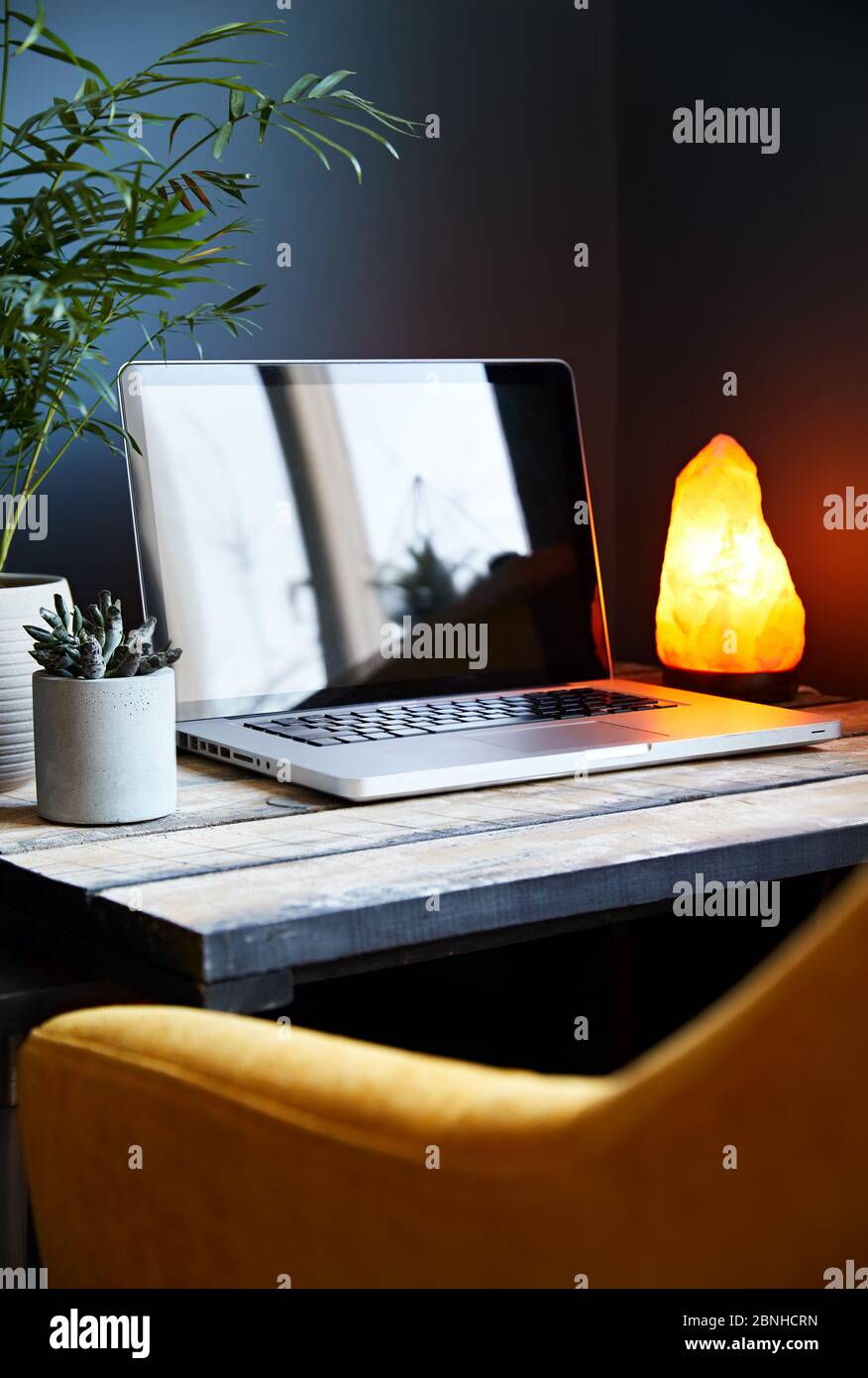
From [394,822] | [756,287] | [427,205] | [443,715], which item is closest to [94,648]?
[394,822]

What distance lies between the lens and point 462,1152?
1.95 feet

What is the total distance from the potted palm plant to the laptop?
4.5 inches

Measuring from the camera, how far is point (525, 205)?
1.84 metres

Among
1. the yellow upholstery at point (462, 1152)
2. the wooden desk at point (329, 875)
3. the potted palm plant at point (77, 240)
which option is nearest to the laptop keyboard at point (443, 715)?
the wooden desk at point (329, 875)

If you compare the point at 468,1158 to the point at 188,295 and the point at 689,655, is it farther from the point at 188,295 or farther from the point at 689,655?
the point at 188,295

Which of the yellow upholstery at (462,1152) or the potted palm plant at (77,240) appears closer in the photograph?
the yellow upholstery at (462,1152)

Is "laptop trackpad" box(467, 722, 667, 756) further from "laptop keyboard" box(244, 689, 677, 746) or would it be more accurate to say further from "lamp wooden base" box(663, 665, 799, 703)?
"lamp wooden base" box(663, 665, 799, 703)

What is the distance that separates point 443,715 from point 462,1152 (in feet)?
2.63

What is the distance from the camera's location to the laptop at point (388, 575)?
1.31m

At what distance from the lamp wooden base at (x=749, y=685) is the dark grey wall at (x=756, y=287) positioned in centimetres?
15

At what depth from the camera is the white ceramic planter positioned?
1.21 meters

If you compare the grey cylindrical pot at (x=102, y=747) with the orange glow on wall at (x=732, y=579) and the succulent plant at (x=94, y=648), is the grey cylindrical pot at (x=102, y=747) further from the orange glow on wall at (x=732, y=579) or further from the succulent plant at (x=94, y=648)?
the orange glow on wall at (x=732, y=579)

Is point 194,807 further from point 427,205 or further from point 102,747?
point 427,205

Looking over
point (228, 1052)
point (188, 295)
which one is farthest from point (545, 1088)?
point (188, 295)
